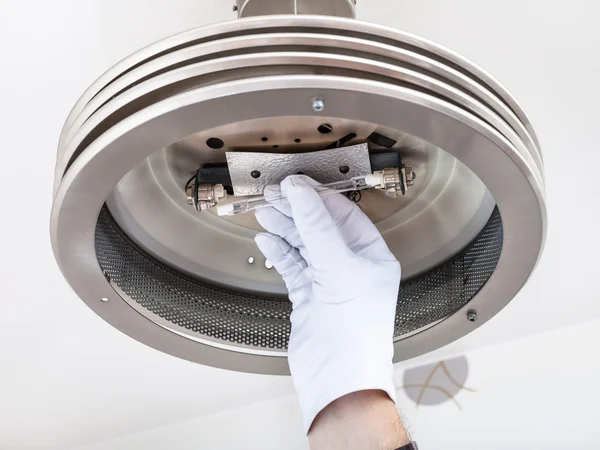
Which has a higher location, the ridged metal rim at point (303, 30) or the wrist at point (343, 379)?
the ridged metal rim at point (303, 30)

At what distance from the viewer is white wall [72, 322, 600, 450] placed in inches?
45.6

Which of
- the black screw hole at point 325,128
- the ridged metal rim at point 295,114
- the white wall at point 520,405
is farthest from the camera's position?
the white wall at point 520,405

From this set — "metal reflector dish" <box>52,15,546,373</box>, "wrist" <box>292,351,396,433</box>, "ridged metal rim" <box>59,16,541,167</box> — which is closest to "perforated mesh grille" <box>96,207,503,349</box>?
"metal reflector dish" <box>52,15,546,373</box>

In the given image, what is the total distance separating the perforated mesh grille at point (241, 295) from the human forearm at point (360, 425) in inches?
4.6

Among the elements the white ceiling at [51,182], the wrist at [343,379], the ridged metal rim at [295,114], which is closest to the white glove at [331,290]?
the wrist at [343,379]

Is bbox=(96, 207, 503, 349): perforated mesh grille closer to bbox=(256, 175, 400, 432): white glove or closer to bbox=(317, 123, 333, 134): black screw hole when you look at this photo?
bbox=(256, 175, 400, 432): white glove

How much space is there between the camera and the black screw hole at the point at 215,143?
0.63m

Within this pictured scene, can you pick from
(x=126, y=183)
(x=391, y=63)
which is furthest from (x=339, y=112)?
(x=126, y=183)

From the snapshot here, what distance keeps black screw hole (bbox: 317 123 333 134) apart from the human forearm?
284mm

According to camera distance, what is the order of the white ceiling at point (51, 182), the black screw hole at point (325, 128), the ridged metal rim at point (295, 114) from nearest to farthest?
the ridged metal rim at point (295, 114) → the black screw hole at point (325, 128) → the white ceiling at point (51, 182)

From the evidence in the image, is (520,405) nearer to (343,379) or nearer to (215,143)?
(343,379)

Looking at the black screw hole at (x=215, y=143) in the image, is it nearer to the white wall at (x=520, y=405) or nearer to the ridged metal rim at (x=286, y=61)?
the ridged metal rim at (x=286, y=61)

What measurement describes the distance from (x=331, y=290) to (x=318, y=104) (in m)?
0.28

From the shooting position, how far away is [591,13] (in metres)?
0.77
